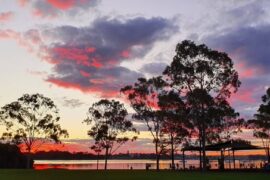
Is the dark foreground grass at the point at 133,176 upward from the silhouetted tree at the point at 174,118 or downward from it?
downward

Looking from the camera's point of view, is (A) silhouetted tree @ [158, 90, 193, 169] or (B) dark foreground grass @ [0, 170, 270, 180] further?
(A) silhouetted tree @ [158, 90, 193, 169]

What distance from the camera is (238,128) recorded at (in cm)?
6788

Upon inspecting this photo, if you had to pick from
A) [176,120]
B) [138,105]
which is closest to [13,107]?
[138,105]

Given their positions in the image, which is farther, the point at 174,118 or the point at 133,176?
the point at 174,118

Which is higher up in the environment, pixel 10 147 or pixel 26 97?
pixel 26 97

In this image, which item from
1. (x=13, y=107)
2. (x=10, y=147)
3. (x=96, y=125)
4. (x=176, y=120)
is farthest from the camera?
(x=10, y=147)

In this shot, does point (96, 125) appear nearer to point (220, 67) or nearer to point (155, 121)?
point (155, 121)

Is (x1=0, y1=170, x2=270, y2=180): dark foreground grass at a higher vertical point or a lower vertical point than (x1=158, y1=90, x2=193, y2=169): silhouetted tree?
lower

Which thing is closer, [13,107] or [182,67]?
[182,67]

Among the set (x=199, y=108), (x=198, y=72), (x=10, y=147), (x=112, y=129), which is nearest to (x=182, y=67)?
(x=198, y=72)

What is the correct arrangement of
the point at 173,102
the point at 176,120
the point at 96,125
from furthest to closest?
the point at 96,125 → the point at 176,120 → the point at 173,102

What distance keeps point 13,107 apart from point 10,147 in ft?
50.5

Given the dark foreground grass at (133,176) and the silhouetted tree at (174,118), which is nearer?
the dark foreground grass at (133,176)

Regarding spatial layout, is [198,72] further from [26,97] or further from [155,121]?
[26,97]
